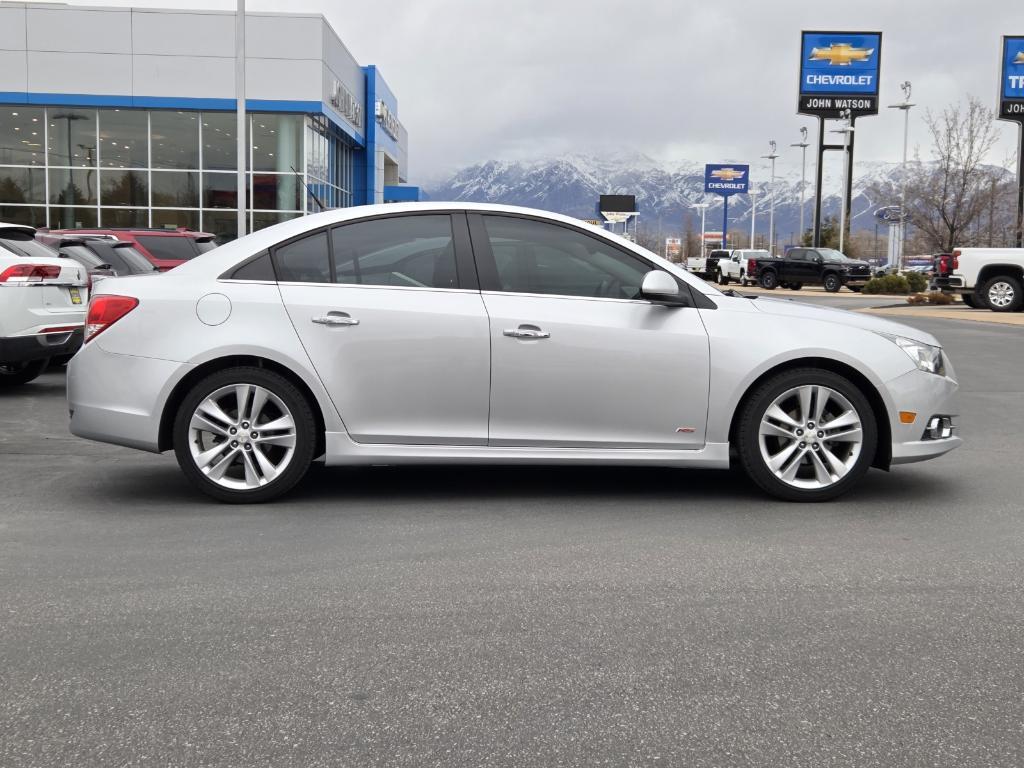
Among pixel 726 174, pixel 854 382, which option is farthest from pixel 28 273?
pixel 726 174

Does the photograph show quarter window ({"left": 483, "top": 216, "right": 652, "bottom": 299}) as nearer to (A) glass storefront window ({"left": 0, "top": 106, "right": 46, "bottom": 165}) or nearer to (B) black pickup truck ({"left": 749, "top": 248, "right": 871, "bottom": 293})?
(A) glass storefront window ({"left": 0, "top": 106, "right": 46, "bottom": 165})

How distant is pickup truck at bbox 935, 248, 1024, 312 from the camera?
2641 centimetres

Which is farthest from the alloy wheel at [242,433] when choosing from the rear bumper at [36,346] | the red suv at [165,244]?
the red suv at [165,244]

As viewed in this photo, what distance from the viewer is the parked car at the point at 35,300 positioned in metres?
10.0

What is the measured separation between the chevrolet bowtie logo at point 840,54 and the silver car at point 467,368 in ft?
188

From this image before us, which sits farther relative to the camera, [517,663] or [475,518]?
[475,518]

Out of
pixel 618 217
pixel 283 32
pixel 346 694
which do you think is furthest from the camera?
pixel 618 217

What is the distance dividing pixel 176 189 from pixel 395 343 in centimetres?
3405

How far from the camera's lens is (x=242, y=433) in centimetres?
596

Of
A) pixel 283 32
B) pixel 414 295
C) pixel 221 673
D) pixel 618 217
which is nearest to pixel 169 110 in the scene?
pixel 283 32

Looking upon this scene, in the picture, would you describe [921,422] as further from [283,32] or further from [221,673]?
[283,32]

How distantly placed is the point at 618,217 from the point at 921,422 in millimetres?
43852

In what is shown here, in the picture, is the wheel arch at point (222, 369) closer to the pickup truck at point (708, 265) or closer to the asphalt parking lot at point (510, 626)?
the asphalt parking lot at point (510, 626)

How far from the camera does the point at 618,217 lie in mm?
49250
